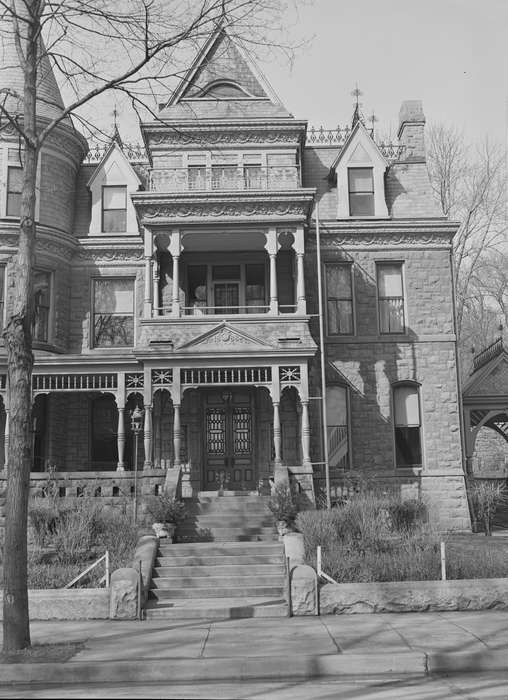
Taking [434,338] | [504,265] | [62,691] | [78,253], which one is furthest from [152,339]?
[504,265]

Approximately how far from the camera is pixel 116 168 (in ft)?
84.8

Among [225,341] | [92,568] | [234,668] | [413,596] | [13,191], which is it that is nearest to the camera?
[234,668]

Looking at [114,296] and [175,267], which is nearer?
[175,267]

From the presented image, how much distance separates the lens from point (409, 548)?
47.3ft

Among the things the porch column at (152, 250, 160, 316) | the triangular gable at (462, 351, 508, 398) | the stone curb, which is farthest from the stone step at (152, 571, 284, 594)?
the triangular gable at (462, 351, 508, 398)

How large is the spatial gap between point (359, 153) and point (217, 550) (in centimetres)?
1497

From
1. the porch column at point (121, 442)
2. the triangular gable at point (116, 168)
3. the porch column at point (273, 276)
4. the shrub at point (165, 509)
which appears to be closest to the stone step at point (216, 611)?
the shrub at point (165, 509)

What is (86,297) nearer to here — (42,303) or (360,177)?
(42,303)

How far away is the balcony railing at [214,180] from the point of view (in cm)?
2329

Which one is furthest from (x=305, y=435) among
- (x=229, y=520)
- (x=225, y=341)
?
(x=229, y=520)

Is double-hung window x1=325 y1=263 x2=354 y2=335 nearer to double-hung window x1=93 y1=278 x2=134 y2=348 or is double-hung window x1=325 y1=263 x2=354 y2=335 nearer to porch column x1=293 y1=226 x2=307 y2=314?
porch column x1=293 y1=226 x2=307 y2=314

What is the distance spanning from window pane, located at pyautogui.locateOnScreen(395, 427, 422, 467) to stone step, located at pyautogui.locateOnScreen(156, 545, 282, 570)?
909 cm

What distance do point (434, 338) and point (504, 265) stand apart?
60.2 ft

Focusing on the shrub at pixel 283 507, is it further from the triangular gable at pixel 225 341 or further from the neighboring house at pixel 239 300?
the triangular gable at pixel 225 341
